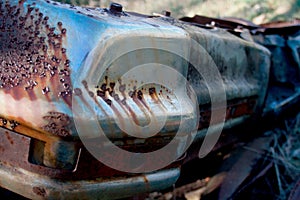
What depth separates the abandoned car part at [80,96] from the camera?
4.82ft

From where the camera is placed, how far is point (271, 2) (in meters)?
11.0

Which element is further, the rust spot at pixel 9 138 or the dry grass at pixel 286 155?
the dry grass at pixel 286 155

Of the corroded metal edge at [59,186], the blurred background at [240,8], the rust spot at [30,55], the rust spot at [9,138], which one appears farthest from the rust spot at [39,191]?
the blurred background at [240,8]

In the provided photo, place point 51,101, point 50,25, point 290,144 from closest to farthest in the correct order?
point 51,101 < point 50,25 < point 290,144

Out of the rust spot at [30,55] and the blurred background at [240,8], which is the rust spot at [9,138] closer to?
the rust spot at [30,55]

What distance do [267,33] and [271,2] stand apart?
8.31 meters

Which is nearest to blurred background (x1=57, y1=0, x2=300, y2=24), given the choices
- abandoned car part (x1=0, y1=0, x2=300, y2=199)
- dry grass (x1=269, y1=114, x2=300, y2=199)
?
dry grass (x1=269, y1=114, x2=300, y2=199)

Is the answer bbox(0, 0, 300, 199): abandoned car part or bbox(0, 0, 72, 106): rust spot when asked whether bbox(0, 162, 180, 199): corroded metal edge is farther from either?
bbox(0, 0, 72, 106): rust spot

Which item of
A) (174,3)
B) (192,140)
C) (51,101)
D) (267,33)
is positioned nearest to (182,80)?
(192,140)

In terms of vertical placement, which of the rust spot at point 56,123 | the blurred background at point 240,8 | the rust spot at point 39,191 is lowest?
the blurred background at point 240,8

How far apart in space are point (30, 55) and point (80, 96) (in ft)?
0.82

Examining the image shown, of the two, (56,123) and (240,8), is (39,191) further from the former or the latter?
(240,8)

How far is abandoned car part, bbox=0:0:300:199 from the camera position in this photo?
1.47m

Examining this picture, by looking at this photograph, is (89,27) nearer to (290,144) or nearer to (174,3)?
(290,144)
